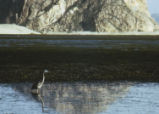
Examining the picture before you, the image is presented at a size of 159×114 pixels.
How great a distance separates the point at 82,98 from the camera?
75.4 ft

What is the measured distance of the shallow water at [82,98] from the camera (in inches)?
770

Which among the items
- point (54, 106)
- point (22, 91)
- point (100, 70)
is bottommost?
point (100, 70)

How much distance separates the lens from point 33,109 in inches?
785

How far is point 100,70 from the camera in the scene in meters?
39.9

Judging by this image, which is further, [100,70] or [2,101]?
[100,70]

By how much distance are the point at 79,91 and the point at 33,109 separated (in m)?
6.09

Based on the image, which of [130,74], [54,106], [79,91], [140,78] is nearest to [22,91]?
[79,91]

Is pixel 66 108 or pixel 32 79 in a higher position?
pixel 66 108

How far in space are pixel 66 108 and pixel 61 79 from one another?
12.7 m

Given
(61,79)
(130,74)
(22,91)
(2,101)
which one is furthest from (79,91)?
(130,74)

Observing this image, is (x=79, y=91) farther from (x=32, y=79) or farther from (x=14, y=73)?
(x=14, y=73)

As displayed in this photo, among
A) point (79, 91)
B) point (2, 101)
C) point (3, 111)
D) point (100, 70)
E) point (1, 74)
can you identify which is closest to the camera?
point (3, 111)

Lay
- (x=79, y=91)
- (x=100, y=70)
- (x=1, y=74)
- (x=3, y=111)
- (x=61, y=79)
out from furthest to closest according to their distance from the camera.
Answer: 1. (x=100, y=70)
2. (x=1, y=74)
3. (x=61, y=79)
4. (x=79, y=91)
5. (x=3, y=111)

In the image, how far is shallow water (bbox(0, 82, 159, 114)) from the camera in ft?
64.2
